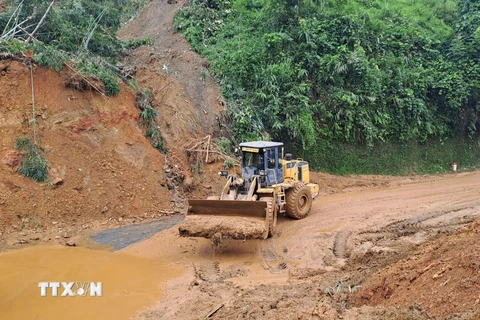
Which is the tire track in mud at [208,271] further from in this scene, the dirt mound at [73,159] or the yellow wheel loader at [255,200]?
the dirt mound at [73,159]

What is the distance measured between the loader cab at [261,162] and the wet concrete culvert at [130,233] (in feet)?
9.85

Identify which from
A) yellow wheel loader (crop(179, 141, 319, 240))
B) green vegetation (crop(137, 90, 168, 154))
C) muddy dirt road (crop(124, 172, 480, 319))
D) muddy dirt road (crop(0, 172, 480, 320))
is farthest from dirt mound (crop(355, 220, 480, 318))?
green vegetation (crop(137, 90, 168, 154))

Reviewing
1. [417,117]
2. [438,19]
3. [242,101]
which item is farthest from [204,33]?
[438,19]

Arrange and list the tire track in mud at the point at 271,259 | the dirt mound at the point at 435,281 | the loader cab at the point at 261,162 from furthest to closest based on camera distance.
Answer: the loader cab at the point at 261,162 → the tire track in mud at the point at 271,259 → the dirt mound at the point at 435,281

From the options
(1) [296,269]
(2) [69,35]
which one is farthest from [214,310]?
(2) [69,35]

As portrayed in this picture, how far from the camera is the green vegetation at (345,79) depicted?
63.3 ft

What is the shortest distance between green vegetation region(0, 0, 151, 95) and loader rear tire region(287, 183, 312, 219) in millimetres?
8046

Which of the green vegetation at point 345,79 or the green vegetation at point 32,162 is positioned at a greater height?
the green vegetation at point 345,79

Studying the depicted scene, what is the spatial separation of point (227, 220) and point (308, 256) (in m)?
2.08

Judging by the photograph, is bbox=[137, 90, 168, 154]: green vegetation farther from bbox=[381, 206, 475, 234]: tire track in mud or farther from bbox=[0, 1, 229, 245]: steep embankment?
bbox=[381, 206, 475, 234]: tire track in mud

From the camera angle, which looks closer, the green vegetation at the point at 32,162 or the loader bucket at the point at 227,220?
the loader bucket at the point at 227,220

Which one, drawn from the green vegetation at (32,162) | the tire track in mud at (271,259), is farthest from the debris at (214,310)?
the green vegetation at (32,162)

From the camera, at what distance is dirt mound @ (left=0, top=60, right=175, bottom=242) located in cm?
1295

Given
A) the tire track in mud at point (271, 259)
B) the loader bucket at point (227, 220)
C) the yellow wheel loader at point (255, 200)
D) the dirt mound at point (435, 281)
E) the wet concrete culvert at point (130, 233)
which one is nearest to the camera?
the dirt mound at point (435, 281)
